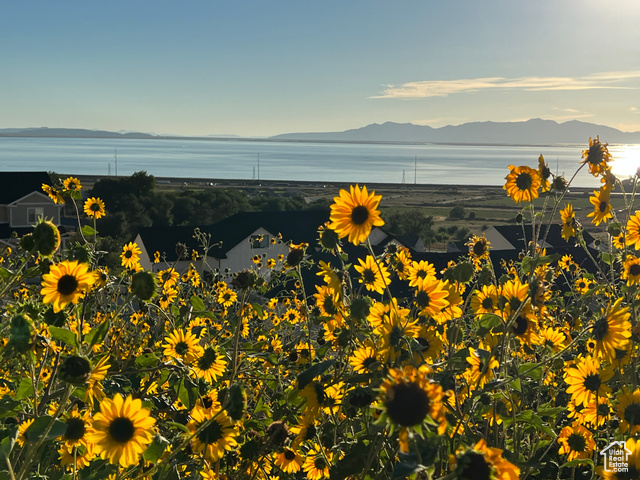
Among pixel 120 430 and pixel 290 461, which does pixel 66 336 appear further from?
pixel 290 461

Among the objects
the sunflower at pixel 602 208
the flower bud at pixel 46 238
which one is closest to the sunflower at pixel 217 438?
the flower bud at pixel 46 238

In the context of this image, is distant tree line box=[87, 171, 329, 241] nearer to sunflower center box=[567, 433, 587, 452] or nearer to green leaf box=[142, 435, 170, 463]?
sunflower center box=[567, 433, 587, 452]

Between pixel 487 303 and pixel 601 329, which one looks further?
pixel 487 303

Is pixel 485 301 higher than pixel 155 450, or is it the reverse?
pixel 485 301

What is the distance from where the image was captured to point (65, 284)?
80.3 inches

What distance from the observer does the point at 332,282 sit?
2.52 meters

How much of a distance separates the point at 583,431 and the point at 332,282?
1226 millimetres

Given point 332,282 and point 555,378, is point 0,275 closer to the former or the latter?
point 332,282

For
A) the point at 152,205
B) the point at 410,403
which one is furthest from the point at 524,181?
the point at 152,205

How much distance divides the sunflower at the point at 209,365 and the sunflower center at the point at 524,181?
1730mm

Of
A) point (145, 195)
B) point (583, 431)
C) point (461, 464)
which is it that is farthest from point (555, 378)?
point (145, 195)

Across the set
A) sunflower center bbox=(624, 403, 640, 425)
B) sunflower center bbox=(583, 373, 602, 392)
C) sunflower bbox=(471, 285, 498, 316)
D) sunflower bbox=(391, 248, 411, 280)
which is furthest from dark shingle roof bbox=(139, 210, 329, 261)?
sunflower center bbox=(624, 403, 640, 425)

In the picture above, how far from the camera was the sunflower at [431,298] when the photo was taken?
91.4 inches

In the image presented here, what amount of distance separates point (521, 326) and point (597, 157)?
1.69 metres
